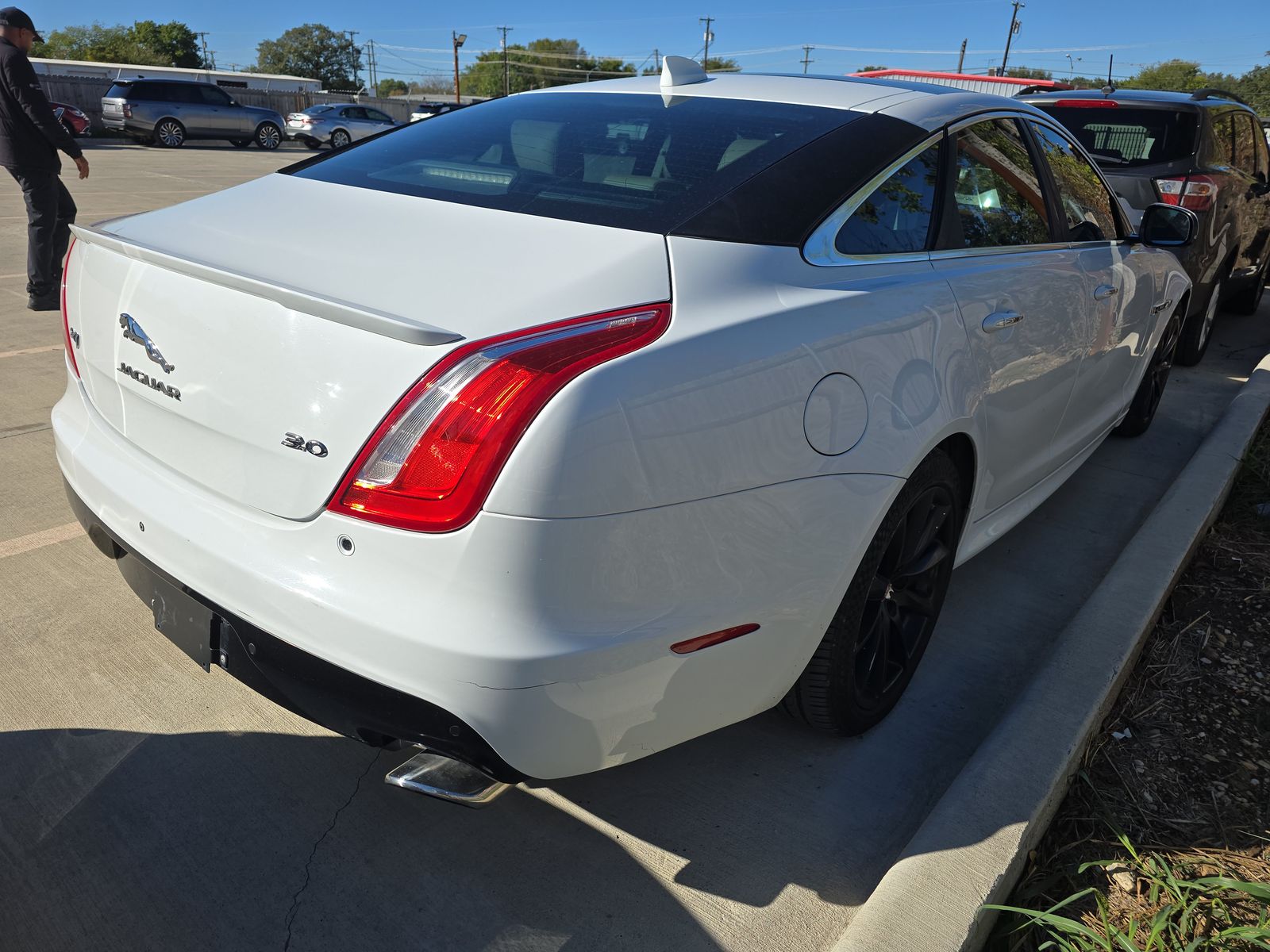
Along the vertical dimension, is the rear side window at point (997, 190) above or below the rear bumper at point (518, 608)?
above

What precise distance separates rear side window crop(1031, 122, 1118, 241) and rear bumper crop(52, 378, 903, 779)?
6.05 feet

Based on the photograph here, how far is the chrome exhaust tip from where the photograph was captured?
1.86 meters

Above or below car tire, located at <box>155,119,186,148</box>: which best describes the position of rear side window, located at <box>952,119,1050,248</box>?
above

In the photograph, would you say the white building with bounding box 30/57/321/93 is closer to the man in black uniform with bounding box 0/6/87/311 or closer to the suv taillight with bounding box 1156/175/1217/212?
the man in black uniform with bounding box 0/6/87/311

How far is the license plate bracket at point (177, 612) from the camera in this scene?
1959 mm

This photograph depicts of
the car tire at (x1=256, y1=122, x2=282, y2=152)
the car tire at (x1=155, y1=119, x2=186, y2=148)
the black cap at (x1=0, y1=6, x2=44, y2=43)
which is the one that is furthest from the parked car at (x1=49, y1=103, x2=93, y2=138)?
the black cap at (x1=0, y1=6, x2=44, y2=43)

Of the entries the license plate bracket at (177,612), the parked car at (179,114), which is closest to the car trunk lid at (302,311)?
the license plate bracket at (177,612)

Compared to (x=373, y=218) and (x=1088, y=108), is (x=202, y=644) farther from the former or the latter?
(x=1088, y=108)

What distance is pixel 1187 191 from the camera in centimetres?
596

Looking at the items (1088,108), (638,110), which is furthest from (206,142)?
(638,110)

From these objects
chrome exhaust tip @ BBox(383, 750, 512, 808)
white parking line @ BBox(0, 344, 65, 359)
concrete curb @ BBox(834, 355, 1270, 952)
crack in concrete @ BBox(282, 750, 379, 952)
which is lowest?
crack in concrete @ BBox(282, 750, 379, 952)

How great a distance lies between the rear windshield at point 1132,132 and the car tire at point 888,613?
14.8 feet

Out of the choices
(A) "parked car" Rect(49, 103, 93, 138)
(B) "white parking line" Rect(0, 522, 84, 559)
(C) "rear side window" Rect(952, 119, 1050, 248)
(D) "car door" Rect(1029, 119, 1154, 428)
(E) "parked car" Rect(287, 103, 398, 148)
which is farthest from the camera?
(E) "parked car" Rect(287, 103, 398, 148)

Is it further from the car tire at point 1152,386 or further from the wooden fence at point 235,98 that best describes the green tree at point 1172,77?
the car tire at point 1152,386
